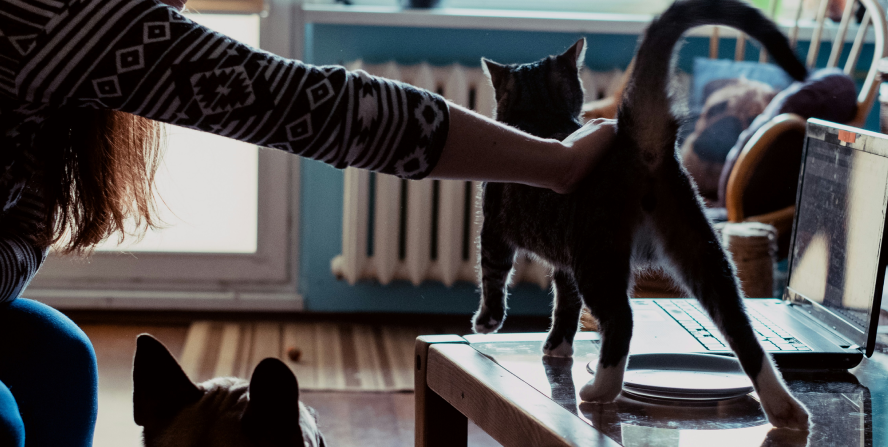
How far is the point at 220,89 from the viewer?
26.7 inches

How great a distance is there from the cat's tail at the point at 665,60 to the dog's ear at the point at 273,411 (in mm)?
371

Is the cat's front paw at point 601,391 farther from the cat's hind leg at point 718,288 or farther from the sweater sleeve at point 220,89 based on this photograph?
the sweater sleeve at point 220,89

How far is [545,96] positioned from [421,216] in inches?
77.3

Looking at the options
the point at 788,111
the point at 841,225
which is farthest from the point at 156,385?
the point at 788,111

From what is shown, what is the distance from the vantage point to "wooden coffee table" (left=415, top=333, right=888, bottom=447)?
0.71 metres

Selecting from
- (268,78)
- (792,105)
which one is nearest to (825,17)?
(792,105)

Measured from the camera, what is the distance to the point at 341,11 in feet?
8.88

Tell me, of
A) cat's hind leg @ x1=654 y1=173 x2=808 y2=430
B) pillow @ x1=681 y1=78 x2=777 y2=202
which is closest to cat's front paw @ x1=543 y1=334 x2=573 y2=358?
cat's hind leg @ x1=654 y1=173 x2=808 y2=430

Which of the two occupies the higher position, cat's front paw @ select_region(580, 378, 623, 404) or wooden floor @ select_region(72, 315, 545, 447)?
cat's front paw @ select_region(580, 378, 623, 404)

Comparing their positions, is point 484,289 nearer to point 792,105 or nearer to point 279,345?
point 792,105

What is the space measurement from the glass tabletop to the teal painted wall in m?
2.00

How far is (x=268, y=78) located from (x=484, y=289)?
A: 13.5 inches

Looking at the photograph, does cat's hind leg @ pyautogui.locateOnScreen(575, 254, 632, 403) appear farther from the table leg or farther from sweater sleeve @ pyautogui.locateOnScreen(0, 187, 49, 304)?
sweater sleeve @ pyautogui.locateOnScreen(0, 187, 49, 304)

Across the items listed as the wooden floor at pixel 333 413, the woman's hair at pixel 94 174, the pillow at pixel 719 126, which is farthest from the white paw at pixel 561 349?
the pillow at pixel 719 126
